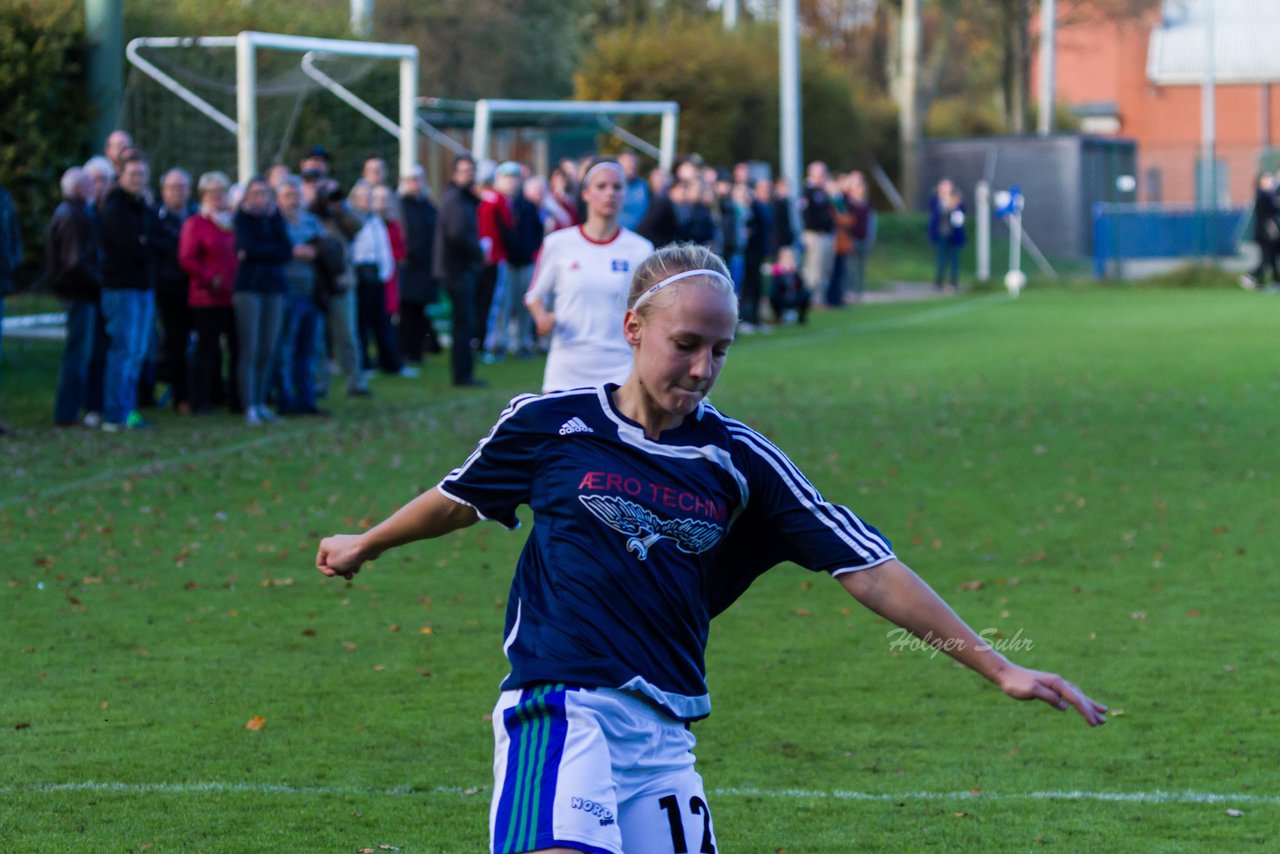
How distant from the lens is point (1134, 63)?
3233 inches

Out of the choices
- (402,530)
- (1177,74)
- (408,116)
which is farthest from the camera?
(1177,74)

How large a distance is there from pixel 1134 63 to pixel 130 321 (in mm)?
73363

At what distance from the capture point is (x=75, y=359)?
15609 millimetres

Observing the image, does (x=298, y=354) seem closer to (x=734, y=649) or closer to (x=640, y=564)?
(x=734, y=649)

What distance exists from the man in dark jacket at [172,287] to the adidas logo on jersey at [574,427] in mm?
12161

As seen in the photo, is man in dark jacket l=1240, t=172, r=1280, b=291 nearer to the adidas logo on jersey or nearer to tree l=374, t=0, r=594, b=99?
tree l=374, t=0, r=594, b=99

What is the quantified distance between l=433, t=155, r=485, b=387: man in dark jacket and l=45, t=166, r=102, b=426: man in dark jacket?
4.70 m

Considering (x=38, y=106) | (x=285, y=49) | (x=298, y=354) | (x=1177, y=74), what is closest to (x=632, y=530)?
(x=298, y=354)

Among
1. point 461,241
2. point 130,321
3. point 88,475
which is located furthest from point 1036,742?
point 461,241

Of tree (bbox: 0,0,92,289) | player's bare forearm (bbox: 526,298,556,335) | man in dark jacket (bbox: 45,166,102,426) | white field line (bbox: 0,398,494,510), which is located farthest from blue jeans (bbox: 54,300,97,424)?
player's bare forearm (bbox: 526,298,556,335)

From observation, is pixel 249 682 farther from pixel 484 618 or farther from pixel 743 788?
pixel 743 788

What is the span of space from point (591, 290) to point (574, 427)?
5.81 metres

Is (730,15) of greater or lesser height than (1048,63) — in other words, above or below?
above
